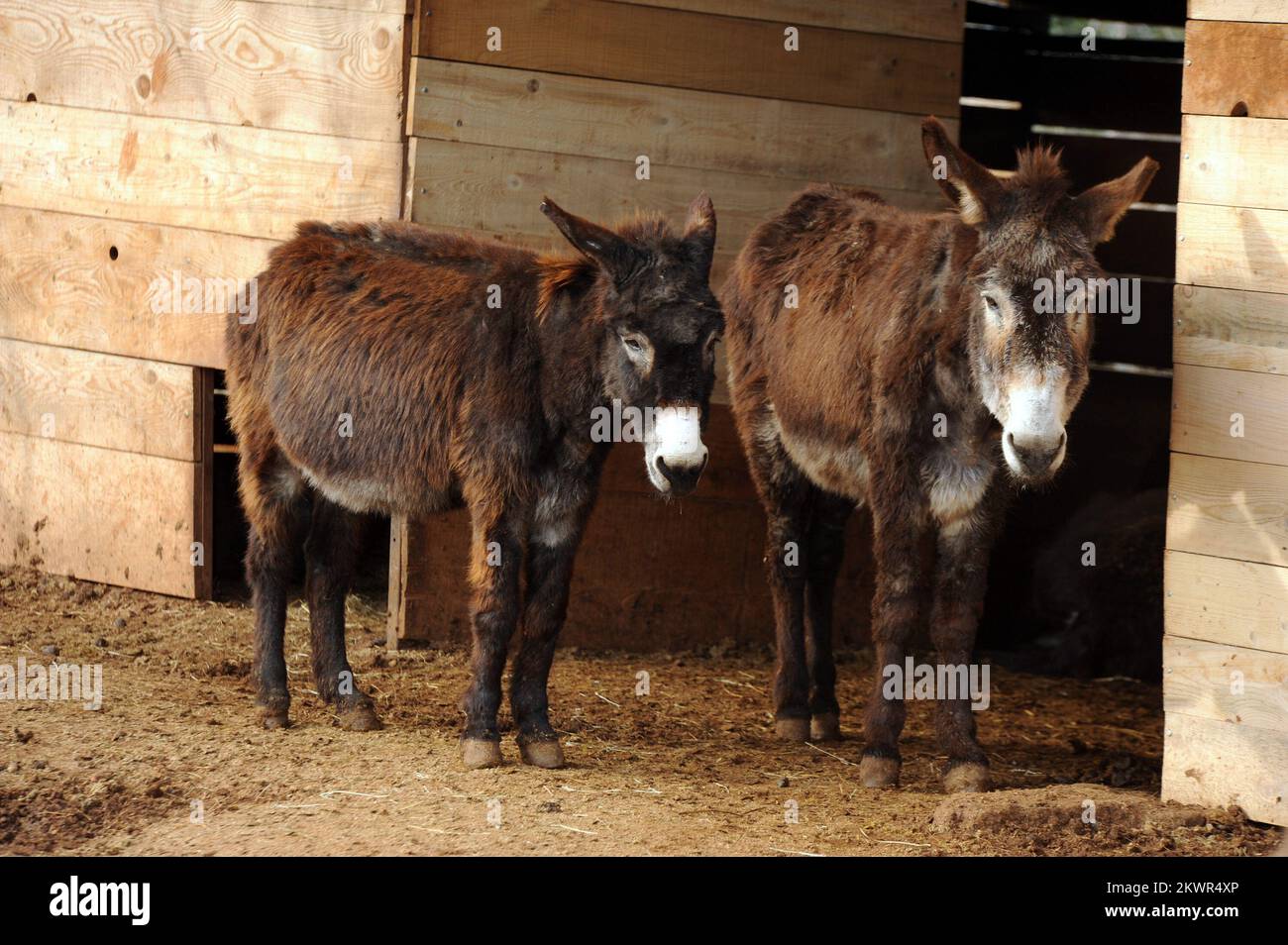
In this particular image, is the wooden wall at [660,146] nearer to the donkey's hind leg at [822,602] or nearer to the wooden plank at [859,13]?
the wooden plank at [859,13]

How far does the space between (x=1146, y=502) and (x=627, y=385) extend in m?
4.32

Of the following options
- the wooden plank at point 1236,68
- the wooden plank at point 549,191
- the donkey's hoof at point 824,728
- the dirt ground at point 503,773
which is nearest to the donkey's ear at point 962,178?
the wooden plank at point 1236,68

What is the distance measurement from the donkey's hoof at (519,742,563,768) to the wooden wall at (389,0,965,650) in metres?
1.71

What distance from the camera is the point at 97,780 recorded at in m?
4.52

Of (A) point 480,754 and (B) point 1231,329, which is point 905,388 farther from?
(A) point 480,754

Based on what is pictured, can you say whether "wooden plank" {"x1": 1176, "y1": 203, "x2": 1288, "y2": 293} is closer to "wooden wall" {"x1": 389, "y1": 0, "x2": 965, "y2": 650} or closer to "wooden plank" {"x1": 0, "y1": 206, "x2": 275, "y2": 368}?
"wooden wall" {"x1": 389, "y1": 0, "x2": 965, "y2": 650}

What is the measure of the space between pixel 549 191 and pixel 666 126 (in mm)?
595

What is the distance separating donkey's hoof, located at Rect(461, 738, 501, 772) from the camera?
4.80 meters

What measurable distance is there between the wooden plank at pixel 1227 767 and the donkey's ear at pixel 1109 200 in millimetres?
1591

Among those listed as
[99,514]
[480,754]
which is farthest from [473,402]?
[99,514]

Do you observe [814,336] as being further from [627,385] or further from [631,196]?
[631,196]

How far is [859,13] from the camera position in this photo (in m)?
6.52

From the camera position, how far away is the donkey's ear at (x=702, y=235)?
15.6 ft
